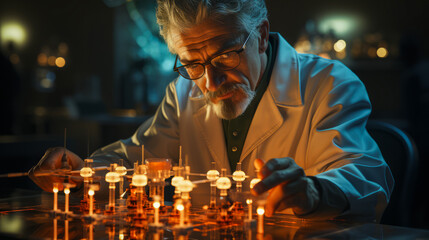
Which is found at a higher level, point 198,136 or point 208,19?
point 208,19

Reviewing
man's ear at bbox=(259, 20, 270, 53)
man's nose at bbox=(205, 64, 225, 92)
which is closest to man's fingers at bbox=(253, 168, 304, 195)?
man's nose at bbox=(205, 64, 225, 92)

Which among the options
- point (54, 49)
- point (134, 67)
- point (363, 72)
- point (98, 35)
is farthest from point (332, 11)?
point (54, 49)

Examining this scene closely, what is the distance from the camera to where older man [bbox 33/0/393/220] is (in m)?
1.51

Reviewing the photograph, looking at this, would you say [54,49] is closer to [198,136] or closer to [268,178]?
[198,136]

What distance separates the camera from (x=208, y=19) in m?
1.71

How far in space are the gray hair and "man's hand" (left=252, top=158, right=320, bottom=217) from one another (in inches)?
27.4

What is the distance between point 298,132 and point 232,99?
31 centimetres

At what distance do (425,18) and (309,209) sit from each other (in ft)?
19.6

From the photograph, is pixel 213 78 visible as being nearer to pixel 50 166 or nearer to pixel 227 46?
pixel 227 46

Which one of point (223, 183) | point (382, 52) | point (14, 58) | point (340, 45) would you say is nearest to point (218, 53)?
point (223, 183)

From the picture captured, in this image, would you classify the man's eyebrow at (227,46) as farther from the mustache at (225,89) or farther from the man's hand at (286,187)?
the man's hand at (286,187)

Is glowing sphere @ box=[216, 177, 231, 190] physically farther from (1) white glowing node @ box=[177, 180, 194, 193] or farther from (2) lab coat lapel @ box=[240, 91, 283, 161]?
(2) lab coat lapel @ box=[240, 91, 283, 161]

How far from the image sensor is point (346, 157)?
1576mm

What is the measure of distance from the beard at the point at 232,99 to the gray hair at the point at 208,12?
0.68 ft
